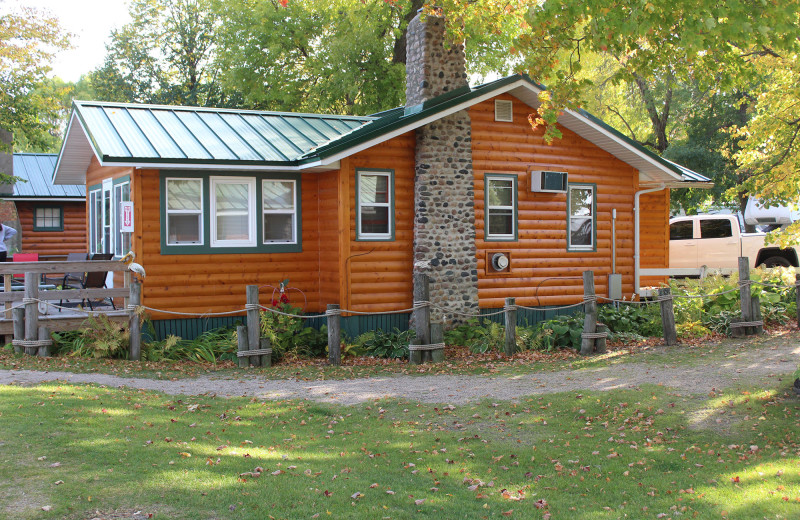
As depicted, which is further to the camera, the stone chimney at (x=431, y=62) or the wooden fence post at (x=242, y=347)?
the stone chimney at (x=431, y=62)

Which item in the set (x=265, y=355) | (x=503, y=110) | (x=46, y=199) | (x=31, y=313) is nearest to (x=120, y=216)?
(x=31, y=313)

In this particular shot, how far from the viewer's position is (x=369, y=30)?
28.2 meters

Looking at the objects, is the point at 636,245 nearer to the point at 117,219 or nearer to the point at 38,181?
the point at 117,219

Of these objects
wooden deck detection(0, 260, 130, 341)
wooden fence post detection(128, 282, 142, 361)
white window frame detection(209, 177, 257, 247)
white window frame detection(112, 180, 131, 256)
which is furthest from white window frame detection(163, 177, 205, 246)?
wooden fence post detection(128, 282, 142, 361)

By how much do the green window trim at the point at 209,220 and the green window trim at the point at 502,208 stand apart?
3726 mm

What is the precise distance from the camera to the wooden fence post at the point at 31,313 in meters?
11.9

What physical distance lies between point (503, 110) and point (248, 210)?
219 inches

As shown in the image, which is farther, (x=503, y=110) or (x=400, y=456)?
(x=503, y=110)

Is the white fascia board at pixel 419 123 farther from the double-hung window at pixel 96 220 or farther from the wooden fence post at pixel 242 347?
the double-hung window at pixel 96 220

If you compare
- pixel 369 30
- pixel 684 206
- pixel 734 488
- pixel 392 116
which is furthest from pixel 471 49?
pixel 734 488

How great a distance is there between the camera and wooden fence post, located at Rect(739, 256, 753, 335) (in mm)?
13789

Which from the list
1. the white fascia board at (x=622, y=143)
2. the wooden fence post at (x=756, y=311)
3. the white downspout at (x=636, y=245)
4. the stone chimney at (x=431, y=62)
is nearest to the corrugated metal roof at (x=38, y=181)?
the stone chimney at (x=431, y=62)

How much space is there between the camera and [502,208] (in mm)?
15484

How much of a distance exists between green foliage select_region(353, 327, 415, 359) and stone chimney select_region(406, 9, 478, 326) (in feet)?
2.82
